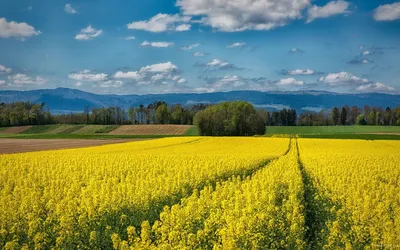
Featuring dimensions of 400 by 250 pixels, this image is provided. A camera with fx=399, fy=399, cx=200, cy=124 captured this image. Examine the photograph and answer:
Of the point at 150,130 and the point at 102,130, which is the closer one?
the point at 150,130

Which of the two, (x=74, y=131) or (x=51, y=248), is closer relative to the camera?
(x=51, y=248)

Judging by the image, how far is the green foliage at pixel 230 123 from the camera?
99125mm

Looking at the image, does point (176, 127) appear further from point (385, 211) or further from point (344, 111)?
point (385, 211)

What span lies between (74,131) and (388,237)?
126358mm

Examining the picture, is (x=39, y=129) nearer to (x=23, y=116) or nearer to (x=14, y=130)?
(x=14, y=130)

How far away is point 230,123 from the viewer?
9850 centimetres

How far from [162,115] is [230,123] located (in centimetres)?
6125

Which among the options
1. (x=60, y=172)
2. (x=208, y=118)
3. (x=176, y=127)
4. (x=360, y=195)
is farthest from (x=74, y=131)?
(x=360, y=195)

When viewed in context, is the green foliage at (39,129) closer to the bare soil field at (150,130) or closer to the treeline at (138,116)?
the bare soil field at (150,130)

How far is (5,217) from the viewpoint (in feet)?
34.5

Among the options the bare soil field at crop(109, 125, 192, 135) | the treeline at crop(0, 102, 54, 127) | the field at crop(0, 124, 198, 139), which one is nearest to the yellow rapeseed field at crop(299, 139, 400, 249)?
the field at crop(0, 124, 198, 139)

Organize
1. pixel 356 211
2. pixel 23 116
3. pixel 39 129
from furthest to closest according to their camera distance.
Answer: pixel 23 116
pixel 39 129
pixel 356 211

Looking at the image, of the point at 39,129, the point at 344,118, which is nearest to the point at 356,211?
the point at 39,129

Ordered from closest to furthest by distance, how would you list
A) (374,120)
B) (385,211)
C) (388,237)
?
(388,237) → (385,211) → (374,120)
